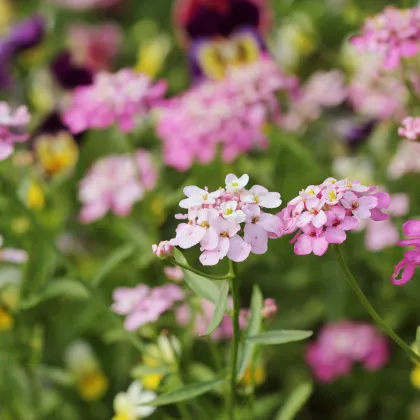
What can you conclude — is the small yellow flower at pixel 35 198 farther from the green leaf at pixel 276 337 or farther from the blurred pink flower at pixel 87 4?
the blurred pink flower at pixel 87 4

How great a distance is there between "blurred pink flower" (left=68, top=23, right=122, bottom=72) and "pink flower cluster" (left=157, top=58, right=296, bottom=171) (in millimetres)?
901

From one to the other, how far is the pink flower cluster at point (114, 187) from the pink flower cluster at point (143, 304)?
26 cm

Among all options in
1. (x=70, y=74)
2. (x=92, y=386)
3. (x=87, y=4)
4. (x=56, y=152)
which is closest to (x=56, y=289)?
(x=92, y=386)

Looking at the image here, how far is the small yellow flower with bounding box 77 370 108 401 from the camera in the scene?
1170mm

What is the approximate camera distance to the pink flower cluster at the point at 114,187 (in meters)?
1.13

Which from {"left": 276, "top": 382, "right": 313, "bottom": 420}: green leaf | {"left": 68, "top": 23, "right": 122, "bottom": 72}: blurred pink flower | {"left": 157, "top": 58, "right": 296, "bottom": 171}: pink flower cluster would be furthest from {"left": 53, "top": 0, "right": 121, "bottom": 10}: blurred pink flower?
{"left": 276, "top": 382, "right": 313, "bottom": 420}: green leaf

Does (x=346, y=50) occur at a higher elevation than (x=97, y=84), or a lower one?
lower

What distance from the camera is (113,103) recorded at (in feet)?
3.29

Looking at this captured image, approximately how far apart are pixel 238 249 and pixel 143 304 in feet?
0.96

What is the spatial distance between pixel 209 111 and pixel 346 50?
1.82 feet

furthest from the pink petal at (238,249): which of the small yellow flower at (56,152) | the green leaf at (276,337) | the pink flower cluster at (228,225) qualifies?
the small yellow flower at (56,152)

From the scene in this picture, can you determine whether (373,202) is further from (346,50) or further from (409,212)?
(346,50)

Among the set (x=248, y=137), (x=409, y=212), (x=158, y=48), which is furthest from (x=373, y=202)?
(x=158, y=48)

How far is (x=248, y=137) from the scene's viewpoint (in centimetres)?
106
